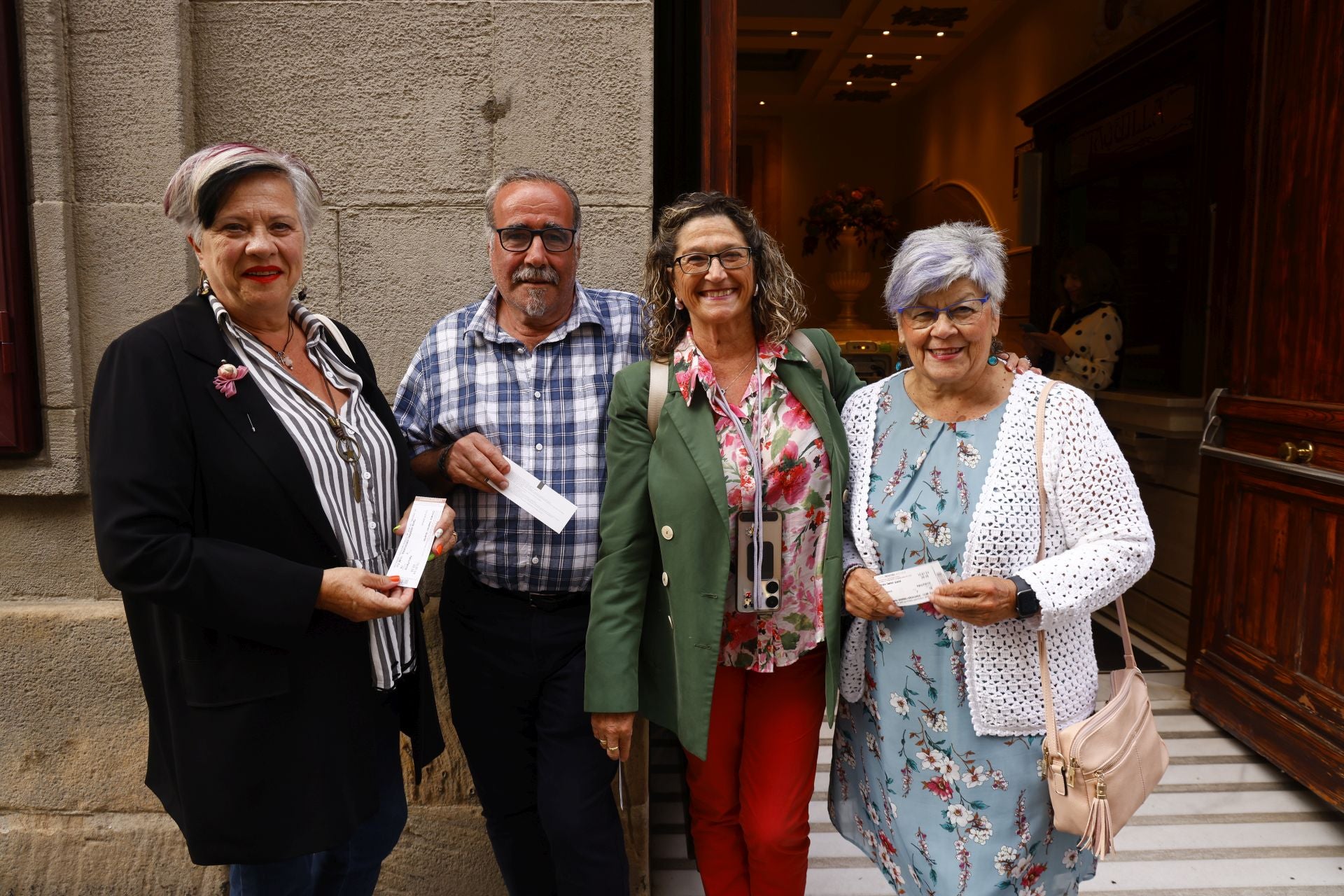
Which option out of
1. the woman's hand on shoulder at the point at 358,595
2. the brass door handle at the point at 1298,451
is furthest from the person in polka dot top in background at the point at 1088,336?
the woman's hand on shoulder at the point at 358,595

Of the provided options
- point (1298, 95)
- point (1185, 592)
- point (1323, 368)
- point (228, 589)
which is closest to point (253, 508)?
point (228, 589)

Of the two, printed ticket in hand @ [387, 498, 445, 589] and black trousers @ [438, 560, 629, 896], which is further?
black trousers @ [438, 560, 629, 896]

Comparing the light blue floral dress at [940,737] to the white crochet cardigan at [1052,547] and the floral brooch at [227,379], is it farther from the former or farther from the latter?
the floral brooch at [227,379]

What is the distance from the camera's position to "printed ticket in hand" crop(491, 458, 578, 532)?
2.12 metres

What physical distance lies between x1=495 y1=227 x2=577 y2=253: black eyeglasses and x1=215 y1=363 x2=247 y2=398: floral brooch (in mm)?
740

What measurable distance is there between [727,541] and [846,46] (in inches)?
313

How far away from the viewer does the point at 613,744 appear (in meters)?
2.21

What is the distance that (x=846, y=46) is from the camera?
28.6ft

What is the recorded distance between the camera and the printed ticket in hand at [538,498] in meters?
2.12

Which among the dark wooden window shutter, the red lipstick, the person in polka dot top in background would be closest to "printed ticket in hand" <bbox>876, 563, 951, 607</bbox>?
the red lipstick

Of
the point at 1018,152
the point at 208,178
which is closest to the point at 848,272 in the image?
the point at 1018,152

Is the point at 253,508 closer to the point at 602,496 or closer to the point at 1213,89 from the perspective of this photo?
the point at 602,496

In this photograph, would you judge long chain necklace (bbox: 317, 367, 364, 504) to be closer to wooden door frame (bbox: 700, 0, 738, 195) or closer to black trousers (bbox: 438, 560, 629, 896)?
black trousers (bbox: 438, 560, 629, 896)

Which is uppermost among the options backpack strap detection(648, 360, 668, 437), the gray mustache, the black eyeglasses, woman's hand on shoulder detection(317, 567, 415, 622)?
the black eyeglasses
